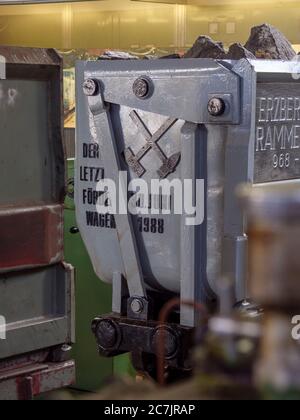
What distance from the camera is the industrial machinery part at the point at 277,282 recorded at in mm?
1334

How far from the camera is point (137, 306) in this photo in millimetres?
3877

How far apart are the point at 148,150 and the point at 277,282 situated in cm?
248

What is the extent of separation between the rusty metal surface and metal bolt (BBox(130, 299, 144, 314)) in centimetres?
37

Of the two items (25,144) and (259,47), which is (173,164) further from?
(259,47)

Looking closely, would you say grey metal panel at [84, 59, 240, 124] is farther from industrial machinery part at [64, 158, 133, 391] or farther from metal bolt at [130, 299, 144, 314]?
industrial machinery part at [64, 158, 133, 391]

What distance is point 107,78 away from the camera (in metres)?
3.91

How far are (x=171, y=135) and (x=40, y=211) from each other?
63 centimetres

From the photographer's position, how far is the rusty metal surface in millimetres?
3773

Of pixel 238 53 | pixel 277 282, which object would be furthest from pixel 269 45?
pixel 277 282

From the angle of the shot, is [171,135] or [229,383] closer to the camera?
[229,383]

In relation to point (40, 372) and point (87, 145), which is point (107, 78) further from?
point (40, 372)

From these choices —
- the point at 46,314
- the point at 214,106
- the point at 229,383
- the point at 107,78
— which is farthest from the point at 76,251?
the point at 229,383

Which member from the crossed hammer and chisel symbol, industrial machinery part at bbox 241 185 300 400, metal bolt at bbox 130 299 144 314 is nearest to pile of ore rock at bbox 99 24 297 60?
the crossed hammer and chisel symbol

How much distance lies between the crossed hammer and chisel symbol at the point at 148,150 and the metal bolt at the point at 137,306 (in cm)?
51
